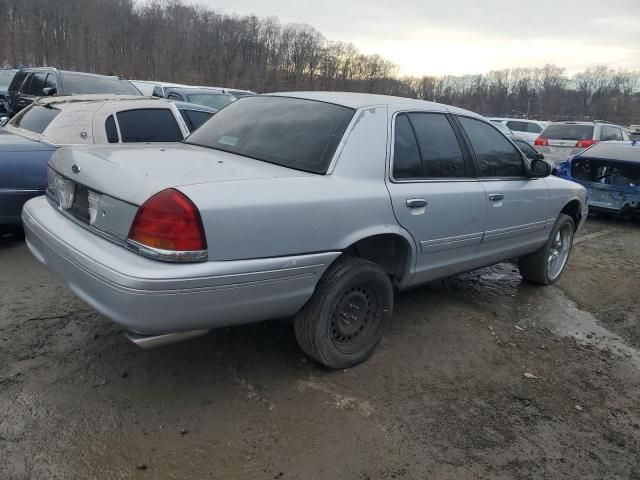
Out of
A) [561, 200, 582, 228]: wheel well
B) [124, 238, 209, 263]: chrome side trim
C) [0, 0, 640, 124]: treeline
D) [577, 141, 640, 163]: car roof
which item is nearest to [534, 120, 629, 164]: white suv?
[577, 141, 640, 163]: car roof


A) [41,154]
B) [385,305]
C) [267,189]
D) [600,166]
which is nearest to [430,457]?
[385,305]

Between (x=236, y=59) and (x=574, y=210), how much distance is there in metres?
77.9

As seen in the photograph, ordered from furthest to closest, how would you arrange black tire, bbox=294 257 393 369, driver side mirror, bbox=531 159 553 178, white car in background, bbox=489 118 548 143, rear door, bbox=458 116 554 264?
white car in background, bbox=489 118 548 143 < driver side mirror, bbox=531 159 553 178 < rear door, bbox=458 116 554 264 < black tire, bbox=294 257 393 369

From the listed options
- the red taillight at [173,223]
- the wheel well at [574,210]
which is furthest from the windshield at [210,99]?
the red taillight at [173,223]

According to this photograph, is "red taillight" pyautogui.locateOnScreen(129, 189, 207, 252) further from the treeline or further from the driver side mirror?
the treeline

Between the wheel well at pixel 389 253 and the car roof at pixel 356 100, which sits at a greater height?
the car roof at pixel 356 100

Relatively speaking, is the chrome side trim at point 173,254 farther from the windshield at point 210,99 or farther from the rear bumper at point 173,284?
the windshield at point 210,99

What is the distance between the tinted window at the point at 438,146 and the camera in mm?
3574

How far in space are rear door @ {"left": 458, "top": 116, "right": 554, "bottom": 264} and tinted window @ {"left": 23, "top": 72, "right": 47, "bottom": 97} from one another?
7.92 meters

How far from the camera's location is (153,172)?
2582mm

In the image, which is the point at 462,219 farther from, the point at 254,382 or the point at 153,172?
the point at 153,172

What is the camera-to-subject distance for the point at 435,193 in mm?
3490

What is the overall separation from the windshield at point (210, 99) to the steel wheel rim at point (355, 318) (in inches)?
413

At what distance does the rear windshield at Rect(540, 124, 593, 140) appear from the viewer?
1349 centimetres
